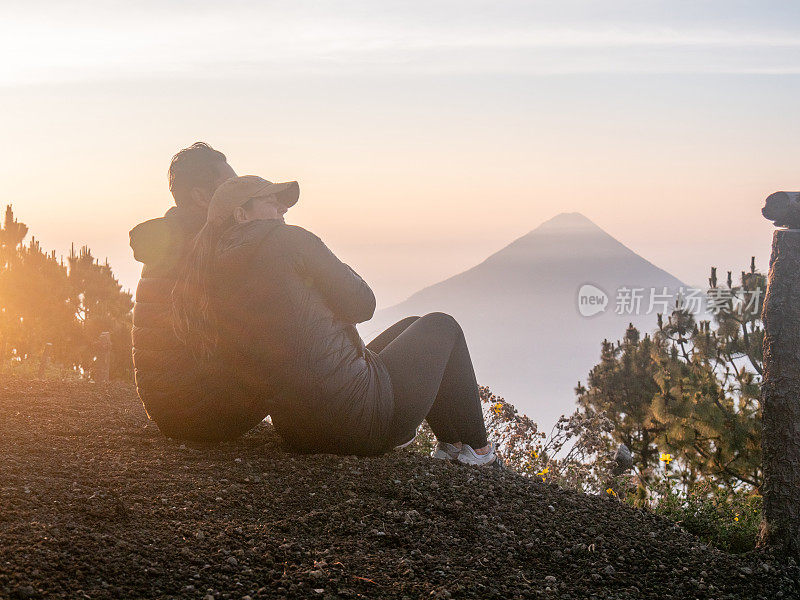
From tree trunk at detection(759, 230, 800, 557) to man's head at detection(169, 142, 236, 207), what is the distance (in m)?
3.04

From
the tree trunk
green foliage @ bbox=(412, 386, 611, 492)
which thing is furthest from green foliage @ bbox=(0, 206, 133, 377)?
the tree trunk

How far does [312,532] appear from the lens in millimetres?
3219

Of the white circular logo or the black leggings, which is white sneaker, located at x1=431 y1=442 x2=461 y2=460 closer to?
the black leggings

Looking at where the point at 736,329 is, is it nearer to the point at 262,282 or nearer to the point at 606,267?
the point at 262,282

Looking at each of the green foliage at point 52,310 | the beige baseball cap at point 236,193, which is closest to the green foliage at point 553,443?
the beige baseball cap at point 236,193

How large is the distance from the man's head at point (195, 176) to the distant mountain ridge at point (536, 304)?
8506 cm

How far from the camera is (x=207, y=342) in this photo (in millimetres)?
3820

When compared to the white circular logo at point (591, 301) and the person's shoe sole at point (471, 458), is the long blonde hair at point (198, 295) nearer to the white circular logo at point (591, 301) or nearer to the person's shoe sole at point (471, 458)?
the person's shoe sole at point (471, 458)

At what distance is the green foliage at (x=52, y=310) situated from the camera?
34.8ft

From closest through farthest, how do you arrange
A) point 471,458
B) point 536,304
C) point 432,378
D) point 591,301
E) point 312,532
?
point 312,532
point 432,378
point 471,458
point 591,301
point 536,304

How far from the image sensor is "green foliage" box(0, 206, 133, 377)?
10.6 meters

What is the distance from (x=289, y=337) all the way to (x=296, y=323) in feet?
0.26

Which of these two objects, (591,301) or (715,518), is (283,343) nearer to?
(715,518)

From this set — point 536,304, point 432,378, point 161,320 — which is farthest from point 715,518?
point 536,304
